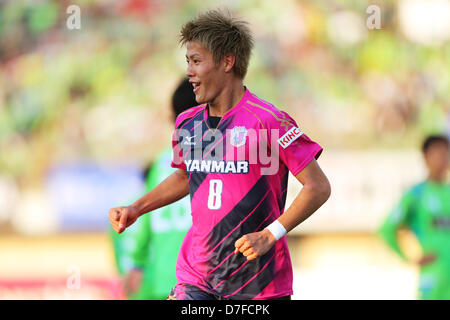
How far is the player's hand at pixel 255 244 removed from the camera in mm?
3568

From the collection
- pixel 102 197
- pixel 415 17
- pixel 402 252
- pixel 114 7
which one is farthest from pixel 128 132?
pixel 402 252

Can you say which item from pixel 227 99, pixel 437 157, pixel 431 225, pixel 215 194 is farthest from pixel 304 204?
pixel 437 157

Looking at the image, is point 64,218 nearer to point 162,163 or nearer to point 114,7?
point 114,7

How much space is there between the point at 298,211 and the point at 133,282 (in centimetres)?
239

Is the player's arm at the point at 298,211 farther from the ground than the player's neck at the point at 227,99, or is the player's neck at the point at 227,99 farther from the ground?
the player's neck at the point at 227,99

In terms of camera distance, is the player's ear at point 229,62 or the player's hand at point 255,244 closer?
the player's hand at point 255,244

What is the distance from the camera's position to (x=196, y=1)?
42.3ft

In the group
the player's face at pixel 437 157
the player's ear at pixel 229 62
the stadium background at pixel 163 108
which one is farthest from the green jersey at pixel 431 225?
the stadium background at pixel 163 108

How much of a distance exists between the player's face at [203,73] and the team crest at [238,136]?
217mm

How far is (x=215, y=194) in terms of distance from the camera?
3891 millimetres

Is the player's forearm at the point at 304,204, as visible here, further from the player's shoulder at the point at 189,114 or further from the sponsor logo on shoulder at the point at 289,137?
the player's shoulder at the point at 189,114

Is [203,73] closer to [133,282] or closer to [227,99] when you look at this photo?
[227,99]

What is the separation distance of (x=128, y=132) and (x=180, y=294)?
28.6ft

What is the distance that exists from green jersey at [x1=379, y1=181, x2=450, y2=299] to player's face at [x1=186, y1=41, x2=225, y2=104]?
11.9 feet
